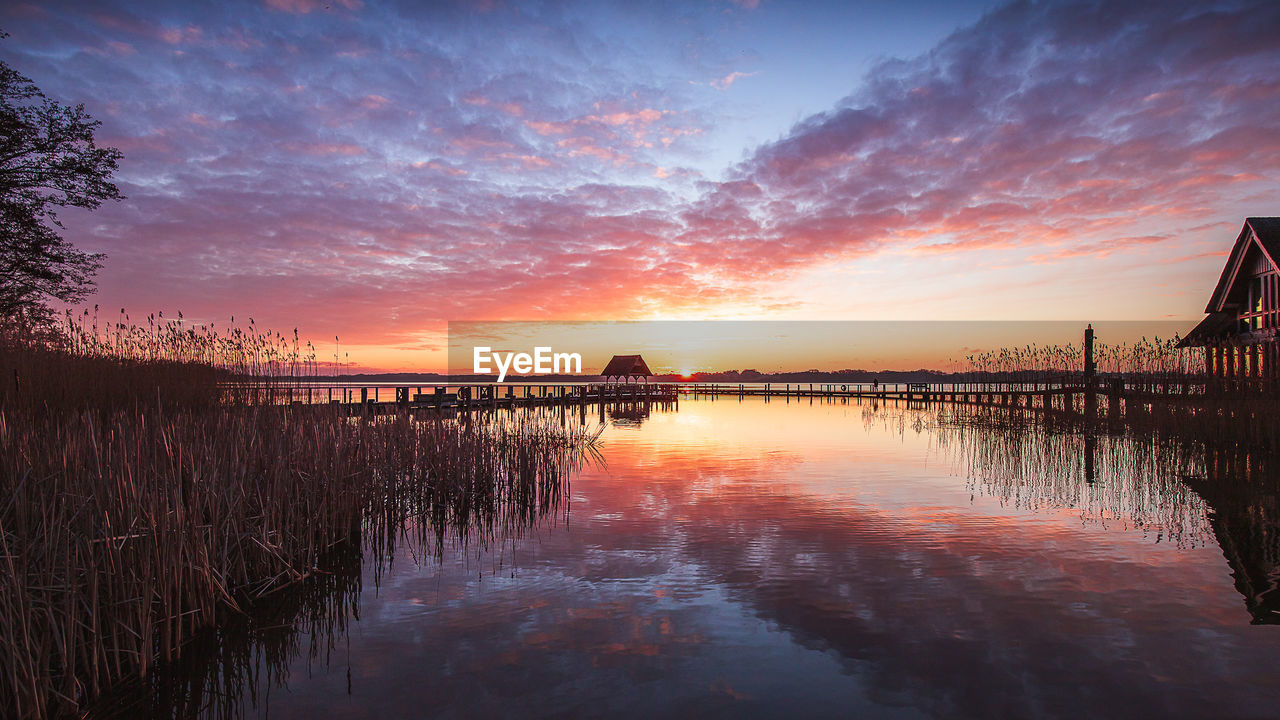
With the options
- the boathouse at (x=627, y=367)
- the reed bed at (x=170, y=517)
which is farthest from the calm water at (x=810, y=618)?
the boathouse at (x=627, y=367)

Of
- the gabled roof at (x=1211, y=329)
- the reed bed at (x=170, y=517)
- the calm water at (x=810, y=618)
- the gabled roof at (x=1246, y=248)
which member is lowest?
the calm water at (x=810, y=618)

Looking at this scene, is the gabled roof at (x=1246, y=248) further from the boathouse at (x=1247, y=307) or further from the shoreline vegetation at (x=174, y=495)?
the shoreline vegetation at (x=174, y=495)

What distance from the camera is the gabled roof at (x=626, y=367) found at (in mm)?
61469

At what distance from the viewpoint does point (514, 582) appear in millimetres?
7211

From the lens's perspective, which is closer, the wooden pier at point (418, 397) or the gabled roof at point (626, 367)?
the wooden pier at point (418, 397)

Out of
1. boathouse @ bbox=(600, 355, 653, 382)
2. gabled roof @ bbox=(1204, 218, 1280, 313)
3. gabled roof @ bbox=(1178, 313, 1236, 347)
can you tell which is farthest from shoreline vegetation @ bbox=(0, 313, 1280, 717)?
boathouse @ bbox=(600, 355, 653, 382)

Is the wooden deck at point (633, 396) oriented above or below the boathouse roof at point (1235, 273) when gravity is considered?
below

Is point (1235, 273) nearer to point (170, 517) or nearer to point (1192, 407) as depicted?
point (1192, 407)

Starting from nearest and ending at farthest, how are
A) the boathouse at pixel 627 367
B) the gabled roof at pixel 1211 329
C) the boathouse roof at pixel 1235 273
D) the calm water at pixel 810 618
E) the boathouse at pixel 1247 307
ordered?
the calm water at pixel 810 618 → the boathouse at pixel 1247 307 → the boathouse roof at pixel 1235 273 → the gabled roof at pixel 1211 329 → the boathouse at pixel 627 367

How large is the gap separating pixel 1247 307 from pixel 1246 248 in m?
2.70

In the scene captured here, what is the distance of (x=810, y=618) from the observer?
20.0ft

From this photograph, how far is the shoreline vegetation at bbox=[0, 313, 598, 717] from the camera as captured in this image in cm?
454

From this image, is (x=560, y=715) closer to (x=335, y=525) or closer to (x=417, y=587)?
(x=417, y=587)

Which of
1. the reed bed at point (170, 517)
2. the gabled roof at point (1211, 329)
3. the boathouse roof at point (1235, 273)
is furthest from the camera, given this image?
the gabled roof at point (1211, 329)
